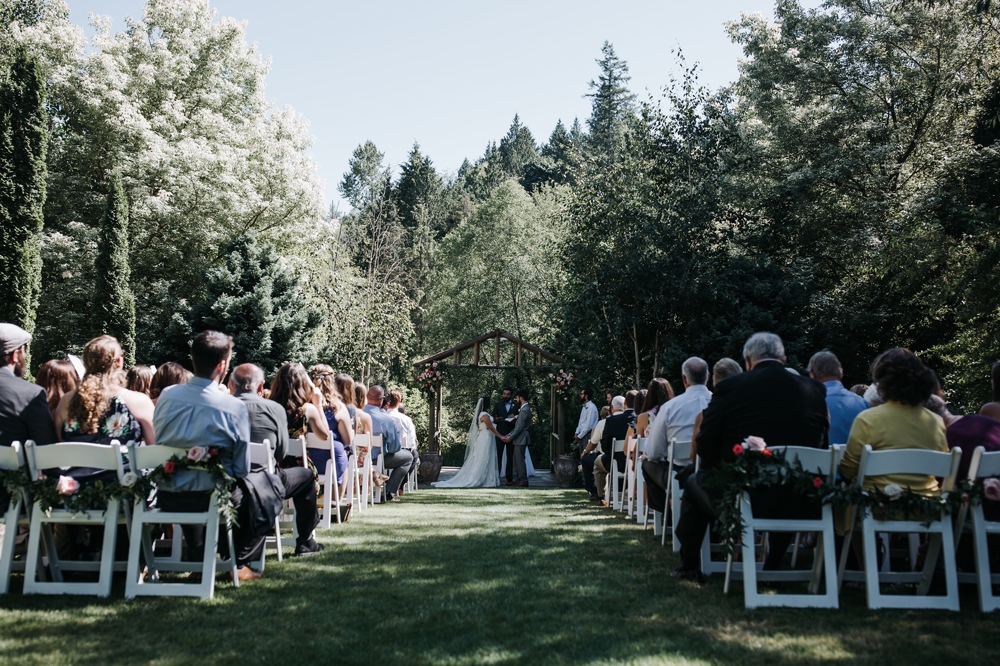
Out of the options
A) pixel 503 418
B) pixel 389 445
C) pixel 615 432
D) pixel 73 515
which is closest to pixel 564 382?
pixel 503 418

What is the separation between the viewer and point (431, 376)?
64.7 ft

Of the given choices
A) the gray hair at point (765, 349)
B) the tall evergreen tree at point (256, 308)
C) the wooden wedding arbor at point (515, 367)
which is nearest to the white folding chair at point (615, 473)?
the gray hair at point (765, 349)

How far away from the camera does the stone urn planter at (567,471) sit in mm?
17688

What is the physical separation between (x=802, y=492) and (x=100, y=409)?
447 centimetres

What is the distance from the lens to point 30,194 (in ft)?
62.7

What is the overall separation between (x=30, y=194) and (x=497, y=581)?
1830 centimetres

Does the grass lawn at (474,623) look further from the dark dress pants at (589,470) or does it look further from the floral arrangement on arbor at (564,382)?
the floral arrangement on arbor at (564,382)

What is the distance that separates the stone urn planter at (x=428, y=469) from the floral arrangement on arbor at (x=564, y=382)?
3.32 metres

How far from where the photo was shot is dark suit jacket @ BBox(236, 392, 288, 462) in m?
6.02

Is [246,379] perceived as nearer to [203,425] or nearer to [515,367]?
[203,425]

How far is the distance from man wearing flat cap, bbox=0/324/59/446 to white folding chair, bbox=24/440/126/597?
257 mm

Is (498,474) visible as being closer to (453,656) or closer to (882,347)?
(882,347)

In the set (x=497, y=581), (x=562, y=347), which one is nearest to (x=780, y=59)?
(x=562, y=347)

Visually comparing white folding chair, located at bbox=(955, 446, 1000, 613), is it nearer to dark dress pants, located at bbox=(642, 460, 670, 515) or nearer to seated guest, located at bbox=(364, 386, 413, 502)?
dark dress pants, located at bbox=(642, 460, 670, 515)
